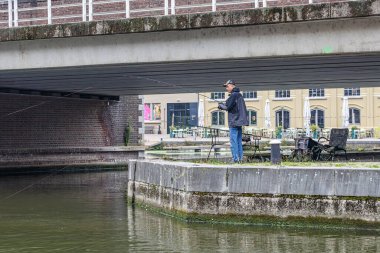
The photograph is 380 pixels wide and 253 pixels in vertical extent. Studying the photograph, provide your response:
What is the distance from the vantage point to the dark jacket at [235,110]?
15625 millimetres

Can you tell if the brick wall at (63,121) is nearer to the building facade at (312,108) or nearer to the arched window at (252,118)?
the building facade at (312,108)

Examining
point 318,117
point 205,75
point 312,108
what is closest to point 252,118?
point 312,108

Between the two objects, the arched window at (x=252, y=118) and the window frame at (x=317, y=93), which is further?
the arched window at (x=252, y=118)

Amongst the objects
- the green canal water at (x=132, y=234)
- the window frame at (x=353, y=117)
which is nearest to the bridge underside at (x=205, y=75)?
the green canal water at (x=132, y=234)

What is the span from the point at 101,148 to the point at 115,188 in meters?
11.2

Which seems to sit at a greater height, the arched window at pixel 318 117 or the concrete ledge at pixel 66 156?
A: the arched window at pixel 318 117

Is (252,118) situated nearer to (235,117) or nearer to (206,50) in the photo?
(206,50)

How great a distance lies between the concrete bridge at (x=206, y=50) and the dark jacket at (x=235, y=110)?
1360mm

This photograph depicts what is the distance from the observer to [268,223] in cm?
1301

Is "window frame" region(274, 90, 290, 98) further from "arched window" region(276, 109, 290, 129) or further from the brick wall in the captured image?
the brick wall

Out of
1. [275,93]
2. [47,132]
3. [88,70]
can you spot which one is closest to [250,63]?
[88,70]

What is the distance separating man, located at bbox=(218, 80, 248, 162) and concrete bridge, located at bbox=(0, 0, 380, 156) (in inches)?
53.1

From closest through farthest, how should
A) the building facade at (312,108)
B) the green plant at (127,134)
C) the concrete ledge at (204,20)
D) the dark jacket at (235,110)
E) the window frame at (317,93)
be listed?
the concrete ledge at (204,20), the dark jacket at (235,110), the green plant at (127,134), the building facade at (312,108), the window frame at (317,93)

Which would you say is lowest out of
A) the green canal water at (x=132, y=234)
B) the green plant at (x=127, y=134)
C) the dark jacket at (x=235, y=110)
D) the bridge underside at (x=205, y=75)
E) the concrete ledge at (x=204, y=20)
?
the green canal water at (x=132, y=234)
